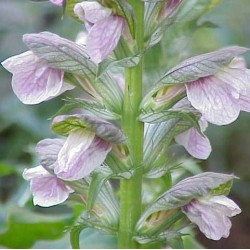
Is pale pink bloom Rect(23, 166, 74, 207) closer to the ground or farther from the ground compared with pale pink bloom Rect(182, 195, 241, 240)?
farther from the ground

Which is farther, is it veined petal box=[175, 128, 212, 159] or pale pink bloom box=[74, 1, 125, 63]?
veined petal box=[175, 128, 212, 159]

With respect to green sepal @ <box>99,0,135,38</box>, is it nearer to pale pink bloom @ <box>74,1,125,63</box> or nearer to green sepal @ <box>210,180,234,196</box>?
pale pink bloom @ <box>74,1,125,63</box>

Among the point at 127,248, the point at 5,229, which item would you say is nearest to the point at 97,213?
the point at 127,248

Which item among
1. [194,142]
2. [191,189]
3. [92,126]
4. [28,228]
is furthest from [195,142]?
[28,228]

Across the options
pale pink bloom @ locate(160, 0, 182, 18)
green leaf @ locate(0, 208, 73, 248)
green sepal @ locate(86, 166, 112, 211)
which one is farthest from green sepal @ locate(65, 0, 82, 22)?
green leaf @ locate(0, 208, 73, 248)

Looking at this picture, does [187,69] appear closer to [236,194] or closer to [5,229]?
[5,229]

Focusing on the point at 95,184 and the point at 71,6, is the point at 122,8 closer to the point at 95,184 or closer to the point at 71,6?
the point at 71,6

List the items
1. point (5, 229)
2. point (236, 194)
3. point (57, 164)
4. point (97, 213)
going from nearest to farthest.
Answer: point (57, 164) → point (97, 213) → point (5, 229) → point (236, 194)

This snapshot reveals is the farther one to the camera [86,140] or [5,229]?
[5,229]
